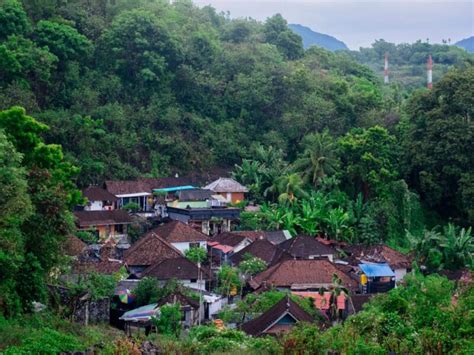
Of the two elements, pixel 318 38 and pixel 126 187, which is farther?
pixel 318 38

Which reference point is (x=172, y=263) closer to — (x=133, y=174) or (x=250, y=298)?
(x=250, y=298)

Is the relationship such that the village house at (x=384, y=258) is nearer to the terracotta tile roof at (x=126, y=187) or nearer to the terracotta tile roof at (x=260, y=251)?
the terracotta tile roof at (x=260, y=251)

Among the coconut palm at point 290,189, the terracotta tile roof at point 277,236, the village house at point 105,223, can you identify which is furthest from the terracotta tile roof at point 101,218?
the coconut palm at point 290,189

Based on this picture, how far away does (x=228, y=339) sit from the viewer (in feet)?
44.8

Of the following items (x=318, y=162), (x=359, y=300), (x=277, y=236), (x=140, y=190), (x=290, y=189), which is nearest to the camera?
(x=359, y=300)

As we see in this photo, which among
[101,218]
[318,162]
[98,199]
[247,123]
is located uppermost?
[247,123]

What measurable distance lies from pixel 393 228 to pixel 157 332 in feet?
50.7

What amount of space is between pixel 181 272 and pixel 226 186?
1046 centimetres

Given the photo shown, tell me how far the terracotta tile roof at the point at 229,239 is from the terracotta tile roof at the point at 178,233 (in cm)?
55

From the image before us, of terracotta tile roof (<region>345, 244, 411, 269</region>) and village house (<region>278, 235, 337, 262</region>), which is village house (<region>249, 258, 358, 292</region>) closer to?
village house (<region>278, 235, 337, 262</region>)

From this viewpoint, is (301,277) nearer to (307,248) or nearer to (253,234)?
(307,248)

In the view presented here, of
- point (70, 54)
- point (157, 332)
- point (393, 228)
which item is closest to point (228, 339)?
point (157, 332)

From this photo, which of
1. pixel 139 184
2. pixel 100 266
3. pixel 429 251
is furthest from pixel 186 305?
pixel 139 184

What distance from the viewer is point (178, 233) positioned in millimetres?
25781
